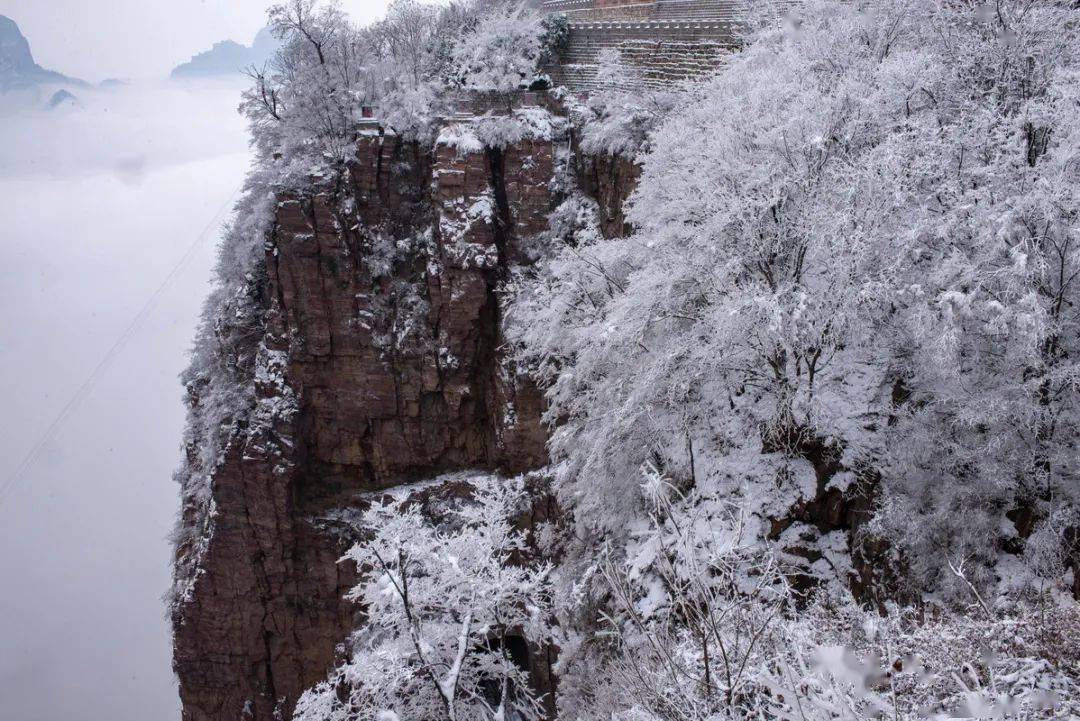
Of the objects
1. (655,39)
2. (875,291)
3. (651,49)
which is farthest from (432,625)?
(655,39)

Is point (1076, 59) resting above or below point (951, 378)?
above

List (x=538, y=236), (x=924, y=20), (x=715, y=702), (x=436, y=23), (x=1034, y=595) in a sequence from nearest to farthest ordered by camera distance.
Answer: (x=715, y=702), (x=1034, y=595), (x=924, y=20), (x=538, y=236), (x=436, y=23)

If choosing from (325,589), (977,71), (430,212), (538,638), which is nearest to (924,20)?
(977,71)

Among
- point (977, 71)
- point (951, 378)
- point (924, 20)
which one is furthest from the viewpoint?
point (924, 20)

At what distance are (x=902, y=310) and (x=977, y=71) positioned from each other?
148 inches

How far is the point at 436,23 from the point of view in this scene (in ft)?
96.0

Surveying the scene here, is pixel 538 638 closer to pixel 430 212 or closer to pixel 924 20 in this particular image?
pixel 924 20

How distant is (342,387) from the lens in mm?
21125

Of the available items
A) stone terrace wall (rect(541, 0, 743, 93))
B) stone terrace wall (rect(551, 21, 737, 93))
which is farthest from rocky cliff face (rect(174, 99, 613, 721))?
stone terrace wall (rect(541, 0, 743, 93))

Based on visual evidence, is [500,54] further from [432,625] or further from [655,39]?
[432,625]

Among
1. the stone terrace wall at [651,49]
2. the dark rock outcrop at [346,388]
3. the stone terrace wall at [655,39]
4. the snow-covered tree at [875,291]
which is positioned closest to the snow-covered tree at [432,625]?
the snow-covered tree at [875,291]

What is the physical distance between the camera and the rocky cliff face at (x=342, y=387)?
790 inches

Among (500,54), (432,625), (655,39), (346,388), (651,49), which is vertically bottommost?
(346,388)

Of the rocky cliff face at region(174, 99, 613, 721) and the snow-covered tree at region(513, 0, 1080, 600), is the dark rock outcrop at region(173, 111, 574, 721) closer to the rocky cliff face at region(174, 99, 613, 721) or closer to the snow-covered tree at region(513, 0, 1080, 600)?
the rocky cliff face at region(174, 99, 613, 721)
